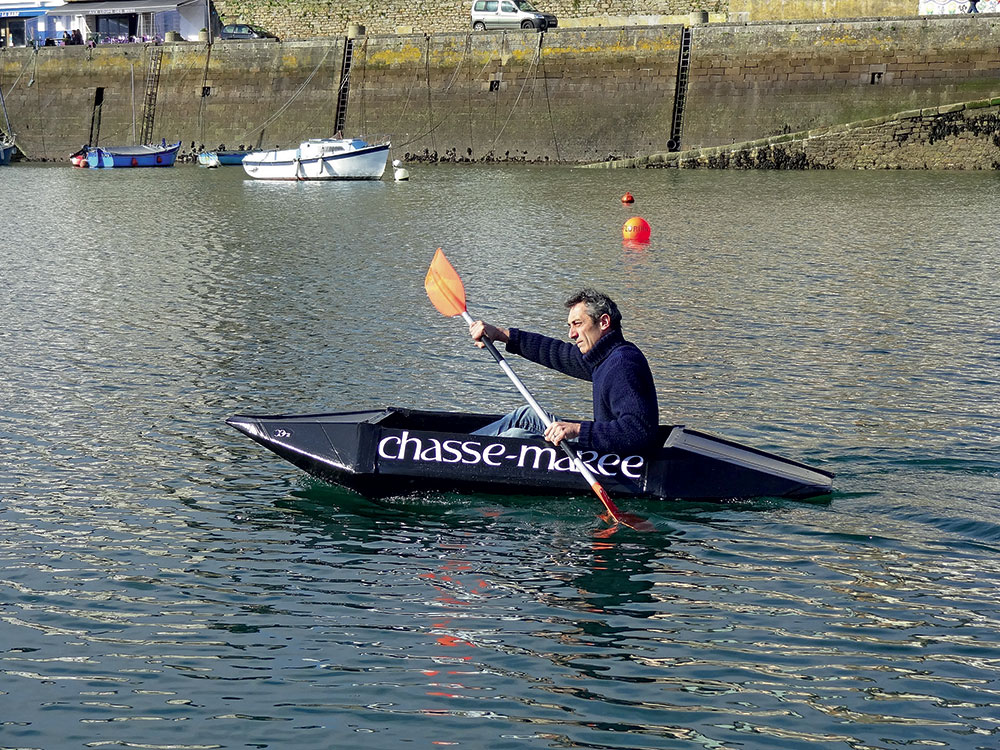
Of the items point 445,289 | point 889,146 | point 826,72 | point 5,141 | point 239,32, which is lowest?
point 445,289

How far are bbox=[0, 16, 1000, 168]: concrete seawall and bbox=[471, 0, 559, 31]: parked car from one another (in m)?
2.28

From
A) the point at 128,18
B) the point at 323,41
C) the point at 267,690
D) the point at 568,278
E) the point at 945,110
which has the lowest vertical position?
the point at 267,690

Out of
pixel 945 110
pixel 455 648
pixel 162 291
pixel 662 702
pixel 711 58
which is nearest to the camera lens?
pixel 662 702

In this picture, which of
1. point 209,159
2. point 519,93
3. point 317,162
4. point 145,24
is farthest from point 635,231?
A: point 145,24

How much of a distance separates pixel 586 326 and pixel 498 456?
101 cm

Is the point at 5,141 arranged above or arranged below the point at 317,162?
above

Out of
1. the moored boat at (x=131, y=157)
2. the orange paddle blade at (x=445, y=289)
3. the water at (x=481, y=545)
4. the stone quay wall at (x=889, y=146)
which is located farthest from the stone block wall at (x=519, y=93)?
the orange paddle blade at (x=445, y=289)

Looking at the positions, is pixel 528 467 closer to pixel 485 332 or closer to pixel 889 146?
pixel 485 332

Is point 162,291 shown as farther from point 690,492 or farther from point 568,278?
point 690,492

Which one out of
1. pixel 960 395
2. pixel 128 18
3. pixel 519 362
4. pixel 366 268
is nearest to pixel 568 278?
pixel 366 268

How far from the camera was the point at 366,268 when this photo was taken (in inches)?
774

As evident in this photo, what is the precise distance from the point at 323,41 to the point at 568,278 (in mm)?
28305

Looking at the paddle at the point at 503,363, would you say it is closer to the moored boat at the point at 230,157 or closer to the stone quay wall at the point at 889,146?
the stone quay wall at the point at 889,146

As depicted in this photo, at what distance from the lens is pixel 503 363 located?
29.6 feet
